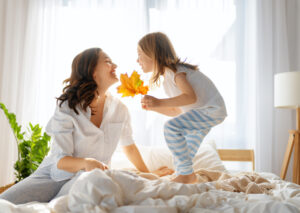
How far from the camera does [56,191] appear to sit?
133 centimetres

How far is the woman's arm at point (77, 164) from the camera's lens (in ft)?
4.02

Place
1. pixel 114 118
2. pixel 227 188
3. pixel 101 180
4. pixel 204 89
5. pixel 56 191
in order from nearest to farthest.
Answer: pixel 101 180 < pixel 227 188 < pixel 56 191 < pixel 114 118 < pixel 204 89

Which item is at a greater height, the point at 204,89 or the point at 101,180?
the point at 204,89

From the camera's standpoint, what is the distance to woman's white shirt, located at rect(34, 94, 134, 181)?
1374mm

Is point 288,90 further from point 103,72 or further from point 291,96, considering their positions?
point 103,72

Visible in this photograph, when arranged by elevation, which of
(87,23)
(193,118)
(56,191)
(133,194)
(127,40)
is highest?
(87,23)

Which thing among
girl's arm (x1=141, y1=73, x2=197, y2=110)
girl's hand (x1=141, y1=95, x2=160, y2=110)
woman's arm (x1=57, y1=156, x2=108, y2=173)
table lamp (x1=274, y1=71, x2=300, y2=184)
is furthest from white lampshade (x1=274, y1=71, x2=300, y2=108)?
woman's arm (x1=57, y1=156, x2=108, y2=173)

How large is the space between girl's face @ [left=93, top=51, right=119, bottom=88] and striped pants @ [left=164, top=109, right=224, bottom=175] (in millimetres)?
430

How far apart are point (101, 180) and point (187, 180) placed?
68 centimetres

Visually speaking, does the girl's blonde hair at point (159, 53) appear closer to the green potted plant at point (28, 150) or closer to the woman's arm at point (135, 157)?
the woman's arm at point (135, 157)

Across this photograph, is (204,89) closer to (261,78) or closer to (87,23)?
(261,78)

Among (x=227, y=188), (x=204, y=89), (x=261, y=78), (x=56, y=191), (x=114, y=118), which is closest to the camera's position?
(x=227, y=188)

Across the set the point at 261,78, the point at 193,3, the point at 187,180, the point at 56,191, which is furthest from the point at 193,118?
the point at 193,3

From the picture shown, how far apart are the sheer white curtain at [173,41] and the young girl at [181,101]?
128 centimetres
